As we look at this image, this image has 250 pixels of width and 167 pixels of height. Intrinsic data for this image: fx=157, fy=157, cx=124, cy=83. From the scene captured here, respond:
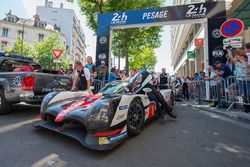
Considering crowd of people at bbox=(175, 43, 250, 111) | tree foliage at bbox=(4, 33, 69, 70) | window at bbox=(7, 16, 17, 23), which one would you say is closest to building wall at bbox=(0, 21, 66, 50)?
window at bbox=(7, 16, 17, 23)

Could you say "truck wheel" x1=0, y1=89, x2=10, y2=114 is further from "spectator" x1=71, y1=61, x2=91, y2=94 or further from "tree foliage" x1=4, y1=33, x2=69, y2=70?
"tree foliage" x1=4, y1=33, x2=69, y2=70

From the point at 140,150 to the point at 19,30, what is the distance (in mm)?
45482

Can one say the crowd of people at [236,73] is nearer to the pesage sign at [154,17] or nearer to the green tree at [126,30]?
the pesage sign at [154,17]

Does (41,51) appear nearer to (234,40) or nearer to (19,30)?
(19,30)

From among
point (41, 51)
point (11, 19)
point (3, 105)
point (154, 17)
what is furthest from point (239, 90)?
point (11, 19)

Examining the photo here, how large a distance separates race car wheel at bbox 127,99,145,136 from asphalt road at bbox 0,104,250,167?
0.15m

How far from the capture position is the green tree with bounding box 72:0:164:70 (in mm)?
15510

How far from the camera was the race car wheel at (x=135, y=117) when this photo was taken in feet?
9.42

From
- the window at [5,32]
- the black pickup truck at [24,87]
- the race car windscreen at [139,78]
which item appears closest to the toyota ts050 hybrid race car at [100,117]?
the race car windscreen at [139,78]

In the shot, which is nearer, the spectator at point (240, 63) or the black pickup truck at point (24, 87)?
the black pickup truck at point (24, 87)

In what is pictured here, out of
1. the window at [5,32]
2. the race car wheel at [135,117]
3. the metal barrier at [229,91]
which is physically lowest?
the race car wheel at [135,117]

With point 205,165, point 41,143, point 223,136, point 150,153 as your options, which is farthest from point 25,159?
point 223,136

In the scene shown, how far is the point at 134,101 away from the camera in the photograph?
3041 millimetres

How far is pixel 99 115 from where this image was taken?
2271mm
